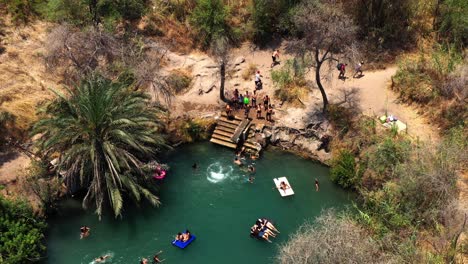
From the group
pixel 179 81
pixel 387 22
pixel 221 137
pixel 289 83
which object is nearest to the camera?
pixel 221 137

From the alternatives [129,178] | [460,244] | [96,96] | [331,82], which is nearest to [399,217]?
[460,244]

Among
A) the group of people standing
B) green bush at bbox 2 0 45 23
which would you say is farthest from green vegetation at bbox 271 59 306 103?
green bush at bbox 2 0 45 23

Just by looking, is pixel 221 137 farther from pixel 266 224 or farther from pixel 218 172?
pixel 266 224

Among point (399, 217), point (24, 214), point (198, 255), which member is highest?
point (399, 217)

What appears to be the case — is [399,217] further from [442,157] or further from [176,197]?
[176,197]

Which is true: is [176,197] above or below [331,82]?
Result: below

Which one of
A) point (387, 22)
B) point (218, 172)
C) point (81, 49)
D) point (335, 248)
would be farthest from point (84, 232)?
point (387, 22)

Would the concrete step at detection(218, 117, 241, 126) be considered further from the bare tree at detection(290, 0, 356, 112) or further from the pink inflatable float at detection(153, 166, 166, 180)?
the bare tree at detection(290, 0, 356, 112)
